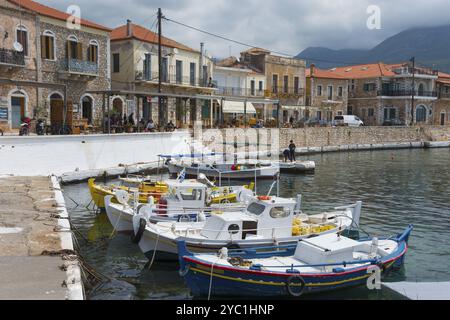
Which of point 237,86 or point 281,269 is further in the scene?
point 237,86

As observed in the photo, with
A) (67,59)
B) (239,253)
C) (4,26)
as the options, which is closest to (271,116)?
(67,59)

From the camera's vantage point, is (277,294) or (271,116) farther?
(271,116)

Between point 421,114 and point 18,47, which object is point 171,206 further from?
point 421,114

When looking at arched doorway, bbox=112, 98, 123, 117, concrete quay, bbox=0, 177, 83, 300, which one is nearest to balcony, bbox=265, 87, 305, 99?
arched doorway, bbox=112, 98, 123, 117

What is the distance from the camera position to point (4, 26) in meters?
31.1

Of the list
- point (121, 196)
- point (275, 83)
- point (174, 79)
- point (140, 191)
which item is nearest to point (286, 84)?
point (275, 83)

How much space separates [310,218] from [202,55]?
35.9 metres

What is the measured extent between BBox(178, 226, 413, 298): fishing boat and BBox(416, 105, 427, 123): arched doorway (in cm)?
6476

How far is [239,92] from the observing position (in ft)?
185

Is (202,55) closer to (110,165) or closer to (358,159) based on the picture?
(358,159)

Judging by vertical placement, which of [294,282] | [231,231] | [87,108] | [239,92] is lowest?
[294,282]

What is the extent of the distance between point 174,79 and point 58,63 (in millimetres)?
13331

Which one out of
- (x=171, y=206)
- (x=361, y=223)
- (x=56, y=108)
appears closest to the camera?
(x=171, y=206)

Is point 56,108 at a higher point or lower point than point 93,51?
lower
